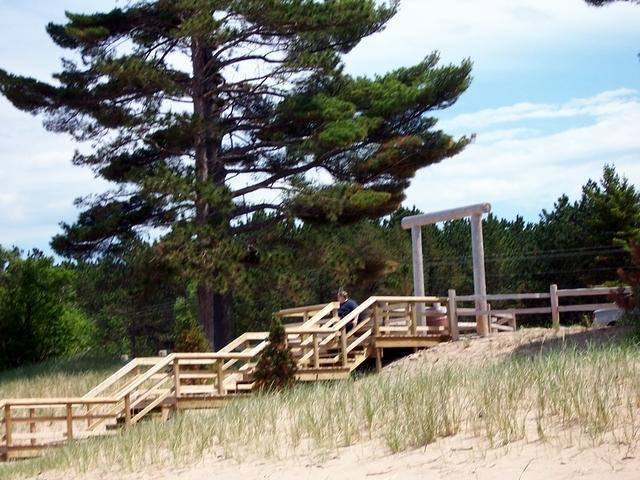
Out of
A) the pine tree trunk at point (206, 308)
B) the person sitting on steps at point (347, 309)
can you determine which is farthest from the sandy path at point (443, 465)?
the pine tree trunk at point (206, 308)

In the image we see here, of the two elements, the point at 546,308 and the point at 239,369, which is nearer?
the point at 546,308

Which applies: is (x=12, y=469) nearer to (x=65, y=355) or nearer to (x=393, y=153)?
(x=393, y=153)

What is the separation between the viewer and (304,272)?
118 ft

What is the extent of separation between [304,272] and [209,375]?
1446cm

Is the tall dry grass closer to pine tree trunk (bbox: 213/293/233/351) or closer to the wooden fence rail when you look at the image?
the wooden fence rail

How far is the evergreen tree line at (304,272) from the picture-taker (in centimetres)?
3500

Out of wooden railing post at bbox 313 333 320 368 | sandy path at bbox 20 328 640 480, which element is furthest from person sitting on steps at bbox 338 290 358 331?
sandy path at bbox 20 328 640 480

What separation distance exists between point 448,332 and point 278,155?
44.6ft

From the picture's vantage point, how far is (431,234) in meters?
61.6

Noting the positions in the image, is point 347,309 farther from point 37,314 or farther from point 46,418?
point 37,314

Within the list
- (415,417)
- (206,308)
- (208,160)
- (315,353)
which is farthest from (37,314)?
(415,417)

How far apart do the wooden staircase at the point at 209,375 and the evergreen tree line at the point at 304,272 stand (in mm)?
3916

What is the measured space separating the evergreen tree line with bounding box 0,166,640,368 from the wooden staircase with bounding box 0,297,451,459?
12.8 ft

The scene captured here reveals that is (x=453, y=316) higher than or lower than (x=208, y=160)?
lower
